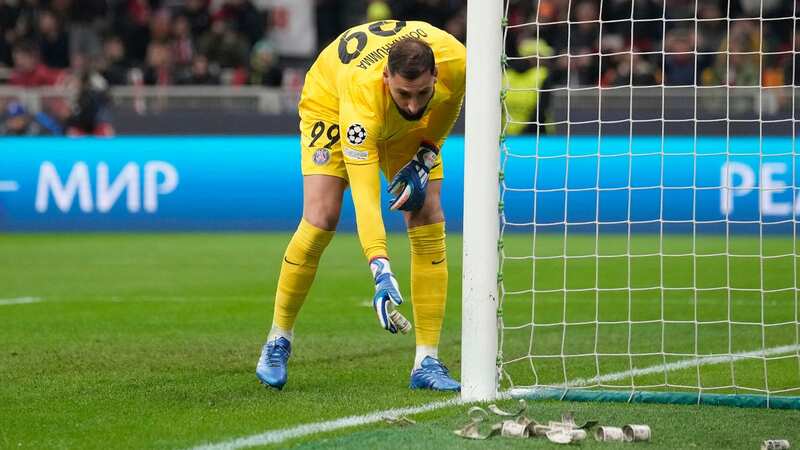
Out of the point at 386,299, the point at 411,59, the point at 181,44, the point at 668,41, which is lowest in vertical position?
the point at 386,299

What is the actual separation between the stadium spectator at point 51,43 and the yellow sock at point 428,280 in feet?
50.3

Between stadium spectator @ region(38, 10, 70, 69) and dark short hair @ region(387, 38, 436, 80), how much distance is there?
630 inches

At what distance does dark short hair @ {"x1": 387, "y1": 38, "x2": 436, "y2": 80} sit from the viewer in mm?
5379

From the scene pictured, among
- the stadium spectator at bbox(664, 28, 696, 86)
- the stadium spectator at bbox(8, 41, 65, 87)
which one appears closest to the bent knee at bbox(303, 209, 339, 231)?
the stadium spectator at bbox(664, 28, 696, 86)

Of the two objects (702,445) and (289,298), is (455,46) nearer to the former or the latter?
(289,298)

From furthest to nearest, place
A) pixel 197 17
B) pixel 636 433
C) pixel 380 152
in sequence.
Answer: pixel 197 17 < pixel 380 152 < pixel 636 433

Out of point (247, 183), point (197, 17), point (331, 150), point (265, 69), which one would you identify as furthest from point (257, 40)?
point (331, 150)

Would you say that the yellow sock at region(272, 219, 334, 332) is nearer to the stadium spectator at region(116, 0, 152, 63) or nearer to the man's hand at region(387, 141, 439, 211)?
the man's hand at region(387, 141, 439, 211)

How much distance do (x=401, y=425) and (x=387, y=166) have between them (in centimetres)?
172

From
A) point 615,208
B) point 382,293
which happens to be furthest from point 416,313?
point 615,208

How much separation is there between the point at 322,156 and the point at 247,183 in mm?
10023

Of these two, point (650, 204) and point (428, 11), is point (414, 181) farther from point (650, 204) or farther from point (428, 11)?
point (428, 11)

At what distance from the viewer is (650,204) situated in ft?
50.1

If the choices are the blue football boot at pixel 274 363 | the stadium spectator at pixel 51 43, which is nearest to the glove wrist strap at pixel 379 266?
the blue football boot at pixel 274 363
